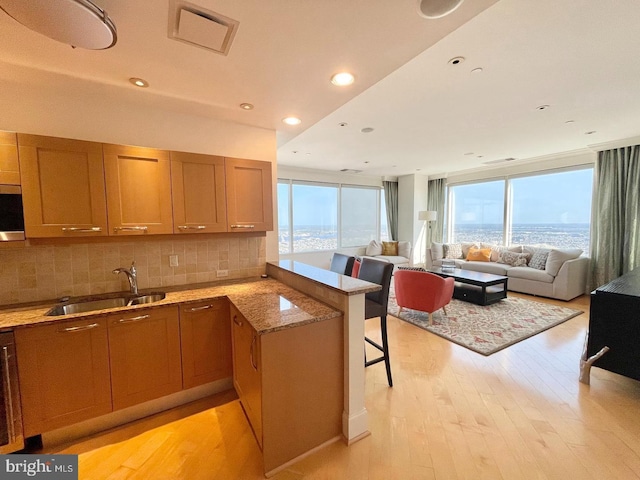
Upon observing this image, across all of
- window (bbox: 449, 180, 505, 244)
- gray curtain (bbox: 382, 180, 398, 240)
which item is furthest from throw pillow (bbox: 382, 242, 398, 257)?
window (bbox: 449, 180, 505, 244)

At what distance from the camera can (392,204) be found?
7.86 meters

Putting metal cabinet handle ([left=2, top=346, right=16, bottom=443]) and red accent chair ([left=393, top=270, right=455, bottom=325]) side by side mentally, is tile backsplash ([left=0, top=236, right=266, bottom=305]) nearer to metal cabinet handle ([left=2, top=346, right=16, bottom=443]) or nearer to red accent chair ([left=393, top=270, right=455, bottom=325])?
metal cabinet handle ([left=2, top=346, right=16, bottom=443])

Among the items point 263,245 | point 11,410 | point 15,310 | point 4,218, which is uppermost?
point 4,218

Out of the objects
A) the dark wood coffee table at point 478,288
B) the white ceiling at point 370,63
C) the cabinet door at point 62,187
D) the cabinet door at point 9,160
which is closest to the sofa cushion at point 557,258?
the dark wood coffee table at point 478,288

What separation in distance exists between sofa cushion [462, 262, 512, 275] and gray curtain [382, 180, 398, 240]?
251 cm

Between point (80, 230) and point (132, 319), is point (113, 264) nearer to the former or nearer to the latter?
point (80, 230)

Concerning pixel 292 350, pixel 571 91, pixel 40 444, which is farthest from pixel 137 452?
pixel 571 91

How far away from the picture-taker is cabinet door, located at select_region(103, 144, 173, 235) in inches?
76.7

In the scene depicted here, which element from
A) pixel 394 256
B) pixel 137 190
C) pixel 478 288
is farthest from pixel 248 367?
pixel 394 256

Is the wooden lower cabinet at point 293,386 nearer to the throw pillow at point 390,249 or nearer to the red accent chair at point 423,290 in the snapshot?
the red accent chair at point 423,290

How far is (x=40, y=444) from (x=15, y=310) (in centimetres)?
90

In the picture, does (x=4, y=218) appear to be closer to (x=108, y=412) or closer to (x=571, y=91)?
(x=108, y=412)

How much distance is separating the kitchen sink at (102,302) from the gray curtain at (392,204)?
675 centimetres

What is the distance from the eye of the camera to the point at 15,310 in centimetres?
177
